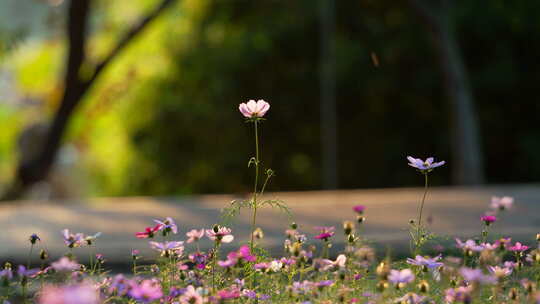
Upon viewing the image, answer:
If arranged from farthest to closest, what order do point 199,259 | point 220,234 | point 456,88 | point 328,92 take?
point 328,92 → point 456,88 → point 199,259 → point 220,234

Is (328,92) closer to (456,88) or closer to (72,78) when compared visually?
(456,88)

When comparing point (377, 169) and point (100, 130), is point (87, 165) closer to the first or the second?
point (100, 130)

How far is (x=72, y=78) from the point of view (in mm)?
13188

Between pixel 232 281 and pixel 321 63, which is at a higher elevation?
pixel 321 63

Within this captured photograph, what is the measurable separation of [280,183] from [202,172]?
1685 millimetres

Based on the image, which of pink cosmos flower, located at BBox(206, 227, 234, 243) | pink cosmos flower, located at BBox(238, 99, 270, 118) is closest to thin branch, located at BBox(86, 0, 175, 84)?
pink cosmos flower, located at BBox(238, 99, 270, 118)

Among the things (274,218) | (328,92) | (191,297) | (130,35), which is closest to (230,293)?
(191,297)

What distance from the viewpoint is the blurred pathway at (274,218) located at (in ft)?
25.6

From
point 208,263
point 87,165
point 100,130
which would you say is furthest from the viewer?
point 100,130

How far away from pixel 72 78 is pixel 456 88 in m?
6.65

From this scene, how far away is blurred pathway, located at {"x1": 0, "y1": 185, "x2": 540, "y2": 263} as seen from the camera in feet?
25.6

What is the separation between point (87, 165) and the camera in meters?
22.5

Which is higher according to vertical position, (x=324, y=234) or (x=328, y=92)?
(x=328, y=92)

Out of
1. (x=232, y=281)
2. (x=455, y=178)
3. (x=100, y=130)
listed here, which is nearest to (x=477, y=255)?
(x=232, y=281)
